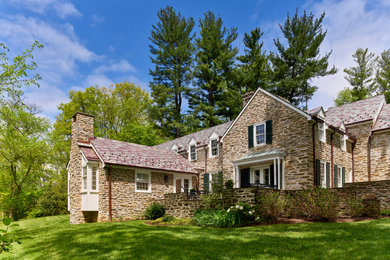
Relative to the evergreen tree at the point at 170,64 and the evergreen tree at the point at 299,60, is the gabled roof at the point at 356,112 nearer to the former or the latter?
the evergreen tree at the point at 299,60

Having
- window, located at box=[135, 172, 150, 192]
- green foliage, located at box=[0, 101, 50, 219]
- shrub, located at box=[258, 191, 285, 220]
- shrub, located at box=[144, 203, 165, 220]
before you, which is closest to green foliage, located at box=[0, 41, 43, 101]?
window, located at box=[135, 172, 150, 192]

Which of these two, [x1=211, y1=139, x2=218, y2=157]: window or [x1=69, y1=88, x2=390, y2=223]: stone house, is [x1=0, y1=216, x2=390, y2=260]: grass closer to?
[x1=69, y1=88, x2=390, y2=223]: stone house

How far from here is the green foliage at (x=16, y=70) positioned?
11867 millimetres

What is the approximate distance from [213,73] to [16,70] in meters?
27.3

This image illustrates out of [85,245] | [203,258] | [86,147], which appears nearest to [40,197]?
[86,147]

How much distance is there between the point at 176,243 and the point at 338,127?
14772mm

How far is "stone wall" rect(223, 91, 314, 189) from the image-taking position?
616 inches

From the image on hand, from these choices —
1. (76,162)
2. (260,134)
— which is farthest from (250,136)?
(76,162)

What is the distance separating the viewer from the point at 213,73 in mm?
37125

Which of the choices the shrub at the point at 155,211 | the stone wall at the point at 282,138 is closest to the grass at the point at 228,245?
the stone wall at the point at 282,138

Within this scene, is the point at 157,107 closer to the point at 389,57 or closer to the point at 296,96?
the point at 296,96

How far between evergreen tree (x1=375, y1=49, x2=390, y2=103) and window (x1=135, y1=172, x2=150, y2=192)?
103 feet

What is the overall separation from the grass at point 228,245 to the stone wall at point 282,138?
641 cm

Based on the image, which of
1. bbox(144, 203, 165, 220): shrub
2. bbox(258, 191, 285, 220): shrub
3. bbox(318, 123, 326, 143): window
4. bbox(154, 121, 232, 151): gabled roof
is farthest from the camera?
bbox(154, 121, 232, 151): gabled roof
